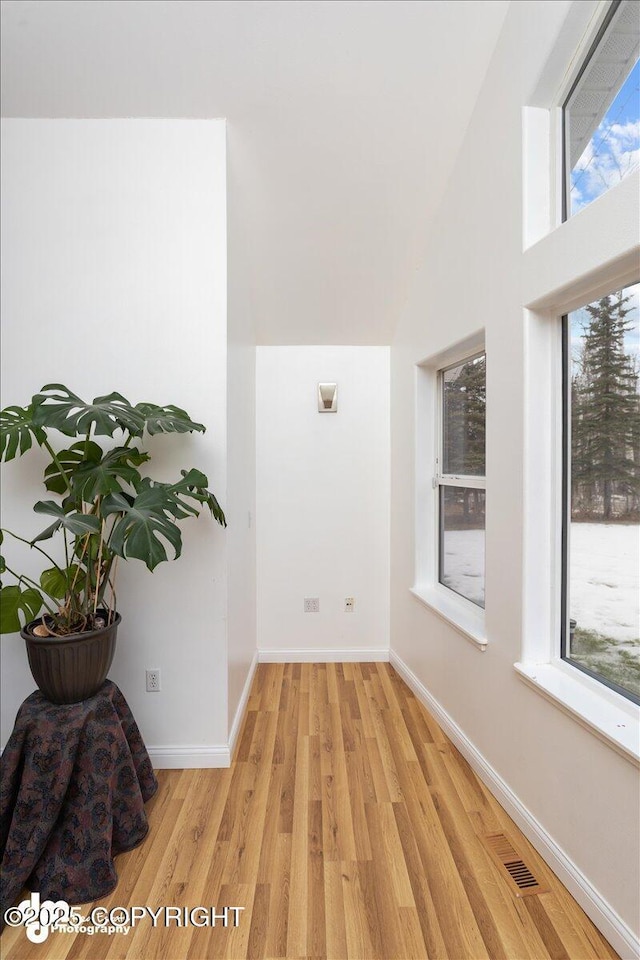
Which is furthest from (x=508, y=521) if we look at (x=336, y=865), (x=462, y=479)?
(x=336, y=865)

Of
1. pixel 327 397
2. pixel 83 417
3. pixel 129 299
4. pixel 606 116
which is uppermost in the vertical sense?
pixel 606 116

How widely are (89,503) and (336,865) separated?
1439 millimetres

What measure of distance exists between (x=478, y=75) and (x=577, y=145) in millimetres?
656

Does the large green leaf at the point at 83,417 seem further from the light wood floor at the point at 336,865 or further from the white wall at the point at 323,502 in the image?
the white wall at the point at 323,502

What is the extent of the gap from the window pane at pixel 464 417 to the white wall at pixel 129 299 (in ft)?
4.12

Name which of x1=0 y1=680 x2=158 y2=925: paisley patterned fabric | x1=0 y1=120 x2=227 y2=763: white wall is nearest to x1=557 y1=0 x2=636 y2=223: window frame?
x1=0 y1=120 x2=227 y2=763: white wall

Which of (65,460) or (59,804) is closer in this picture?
(59,804)

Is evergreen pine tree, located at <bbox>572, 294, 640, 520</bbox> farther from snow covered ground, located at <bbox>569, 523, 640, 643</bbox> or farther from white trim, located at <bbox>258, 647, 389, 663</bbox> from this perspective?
white trim, located at <bbox>258, 647, 389, 663</bbox>

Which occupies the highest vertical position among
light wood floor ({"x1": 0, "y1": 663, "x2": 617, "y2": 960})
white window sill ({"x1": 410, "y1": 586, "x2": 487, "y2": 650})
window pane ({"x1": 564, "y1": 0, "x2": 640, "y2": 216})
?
window pane ({"x1": 564, "y1": 0, "x2": 640, "y2": 216})

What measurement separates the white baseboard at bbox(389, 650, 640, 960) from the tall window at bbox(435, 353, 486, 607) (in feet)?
2.13

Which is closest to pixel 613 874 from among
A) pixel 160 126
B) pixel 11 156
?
pixel 160 126

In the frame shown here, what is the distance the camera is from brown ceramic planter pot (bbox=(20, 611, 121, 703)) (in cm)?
155

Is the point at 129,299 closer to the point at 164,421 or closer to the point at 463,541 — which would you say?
the point at 164,421

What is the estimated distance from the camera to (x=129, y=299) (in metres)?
2.09
